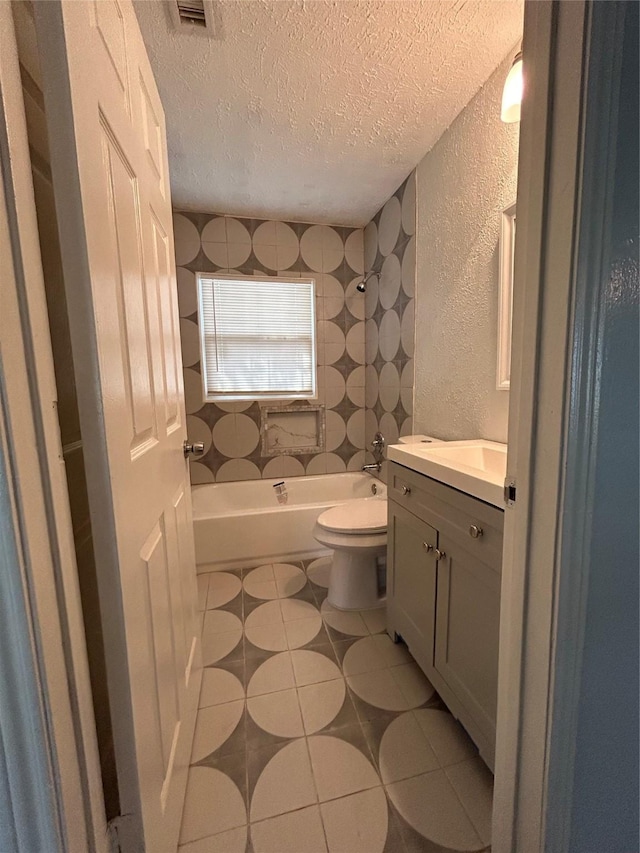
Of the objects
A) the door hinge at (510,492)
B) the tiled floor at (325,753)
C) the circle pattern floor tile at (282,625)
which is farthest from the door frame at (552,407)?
the circle pattern floor tile at (282,625)

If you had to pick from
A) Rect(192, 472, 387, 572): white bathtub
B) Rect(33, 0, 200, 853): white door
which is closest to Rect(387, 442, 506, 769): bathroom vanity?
Rect(33, 0, 200, 853): white door

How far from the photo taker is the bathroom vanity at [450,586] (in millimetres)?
957

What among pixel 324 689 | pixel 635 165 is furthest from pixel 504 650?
pixel 324 689

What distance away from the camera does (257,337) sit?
9.30ft

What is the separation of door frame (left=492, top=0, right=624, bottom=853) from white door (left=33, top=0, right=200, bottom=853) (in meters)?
0.68

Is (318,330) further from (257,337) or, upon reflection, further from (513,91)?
(513,91)

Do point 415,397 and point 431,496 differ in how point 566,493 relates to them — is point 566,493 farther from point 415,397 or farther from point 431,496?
point 415,397

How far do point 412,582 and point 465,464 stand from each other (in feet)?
1.68

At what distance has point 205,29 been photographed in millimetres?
1229

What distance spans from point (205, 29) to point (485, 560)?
77.0 inches

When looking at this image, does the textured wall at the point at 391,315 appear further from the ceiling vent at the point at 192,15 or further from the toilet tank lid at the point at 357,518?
the ceiling vent at the point at 192,15

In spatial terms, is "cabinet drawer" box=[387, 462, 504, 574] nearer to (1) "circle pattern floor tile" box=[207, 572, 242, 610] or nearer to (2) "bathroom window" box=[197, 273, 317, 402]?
(1) "circle pattern floor tile" box=[207, 572, 242, 610]

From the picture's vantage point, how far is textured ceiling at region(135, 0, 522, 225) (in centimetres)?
119

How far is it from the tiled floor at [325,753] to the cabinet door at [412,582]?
0.16m
